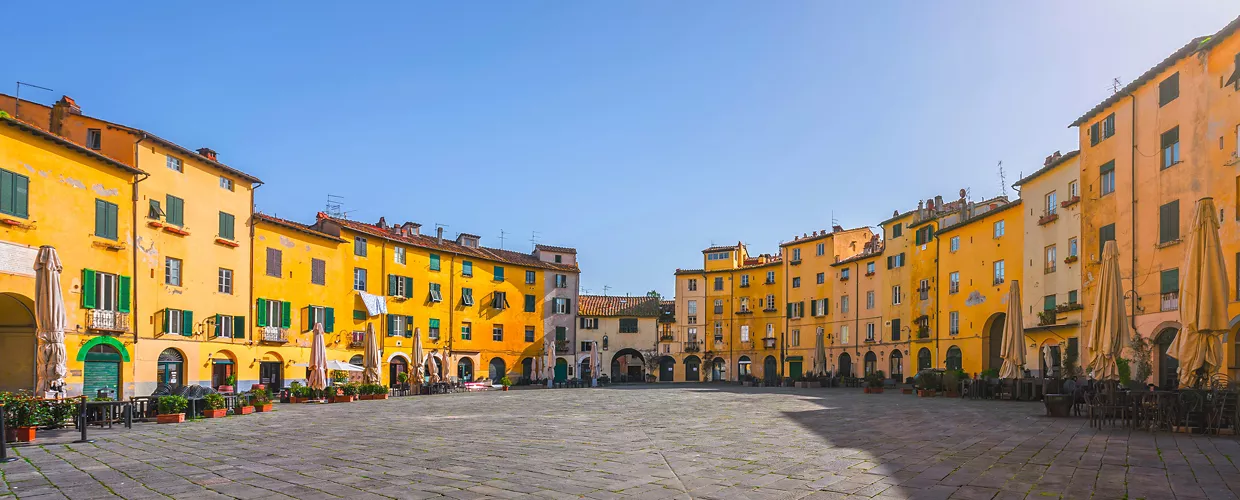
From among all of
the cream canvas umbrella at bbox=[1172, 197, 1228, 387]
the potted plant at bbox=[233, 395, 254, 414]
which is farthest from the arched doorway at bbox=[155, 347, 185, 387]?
the cream canvas umbrella at bbox=[1172, 197, 1228, 387]

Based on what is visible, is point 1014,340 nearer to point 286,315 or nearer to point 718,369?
point 286,315

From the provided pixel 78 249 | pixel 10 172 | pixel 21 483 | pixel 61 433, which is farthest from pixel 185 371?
pixel 21 483

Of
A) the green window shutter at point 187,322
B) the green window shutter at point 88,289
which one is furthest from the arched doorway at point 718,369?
the green window shutter at point 88,289

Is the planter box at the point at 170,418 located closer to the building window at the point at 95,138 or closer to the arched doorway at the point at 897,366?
the building window at the point at 95,138

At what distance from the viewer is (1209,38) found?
26.6 m

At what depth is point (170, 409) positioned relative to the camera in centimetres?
2036

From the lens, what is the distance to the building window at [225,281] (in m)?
37.0

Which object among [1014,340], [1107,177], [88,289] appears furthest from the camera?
[1107,177]

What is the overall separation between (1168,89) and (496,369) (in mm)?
45128

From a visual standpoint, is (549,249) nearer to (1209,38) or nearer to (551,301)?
(551,301)

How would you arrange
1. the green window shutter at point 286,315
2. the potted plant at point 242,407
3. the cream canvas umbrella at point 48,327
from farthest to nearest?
1. the green window shutter at point 286,315
2. the potted plant at point 242,407
3. the cream canvas umbrella at point 48,327

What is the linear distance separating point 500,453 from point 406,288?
1620 inches

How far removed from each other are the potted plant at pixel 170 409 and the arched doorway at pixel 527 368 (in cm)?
4310

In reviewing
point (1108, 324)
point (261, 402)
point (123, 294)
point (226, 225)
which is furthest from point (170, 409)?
point (1108, 324)
